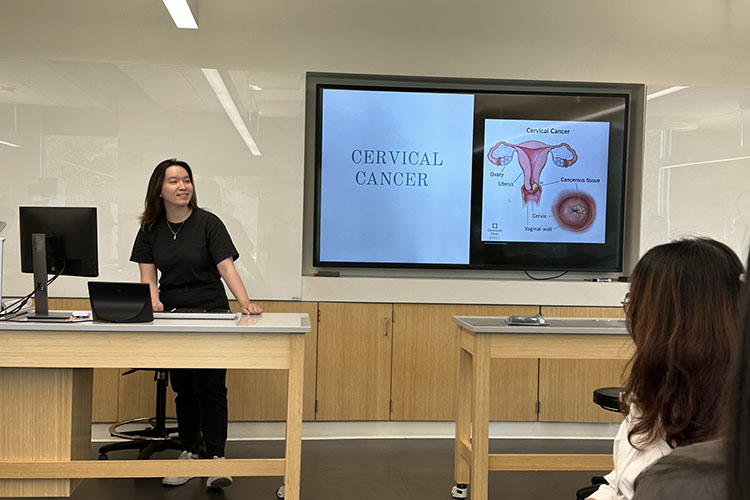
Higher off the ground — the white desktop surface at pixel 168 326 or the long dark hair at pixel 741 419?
the long dark hair at pixel 741 419

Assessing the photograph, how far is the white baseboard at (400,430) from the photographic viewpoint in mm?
5320

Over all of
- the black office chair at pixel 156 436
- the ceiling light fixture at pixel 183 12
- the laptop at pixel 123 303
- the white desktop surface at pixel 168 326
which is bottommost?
the black office chair at pixel 156 436

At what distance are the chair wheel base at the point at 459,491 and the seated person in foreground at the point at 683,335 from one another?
2732 millimetres

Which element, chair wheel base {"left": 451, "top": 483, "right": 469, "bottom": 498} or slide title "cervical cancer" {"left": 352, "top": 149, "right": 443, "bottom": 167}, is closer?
chair wheel base {"left": 451, "top": 483, "right": 469, "bottom": 498}

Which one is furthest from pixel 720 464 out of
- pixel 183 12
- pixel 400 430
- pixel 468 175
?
pixel 468 175

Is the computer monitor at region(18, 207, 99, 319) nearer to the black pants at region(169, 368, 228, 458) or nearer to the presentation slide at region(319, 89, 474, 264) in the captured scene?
the black pants at region(169, 368, 228, 458)

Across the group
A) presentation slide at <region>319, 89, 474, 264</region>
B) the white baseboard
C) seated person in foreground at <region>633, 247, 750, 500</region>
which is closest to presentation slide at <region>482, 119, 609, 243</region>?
presentation slide at <region>319, 89, 474, 264</region>

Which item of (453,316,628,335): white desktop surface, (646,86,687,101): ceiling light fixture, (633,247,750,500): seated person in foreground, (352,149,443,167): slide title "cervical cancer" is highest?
(646,86,687,101): ceiling light fixture

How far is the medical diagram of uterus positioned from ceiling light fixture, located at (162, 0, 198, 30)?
2301 mm

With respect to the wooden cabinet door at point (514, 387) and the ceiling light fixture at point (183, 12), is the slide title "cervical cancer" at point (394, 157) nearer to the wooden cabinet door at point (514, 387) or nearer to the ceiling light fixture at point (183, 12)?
the wooden cabinet door at point (514, 387)

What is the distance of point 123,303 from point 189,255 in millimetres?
790

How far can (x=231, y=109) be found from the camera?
17.3 feet

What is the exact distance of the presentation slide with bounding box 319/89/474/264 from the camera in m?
5.53

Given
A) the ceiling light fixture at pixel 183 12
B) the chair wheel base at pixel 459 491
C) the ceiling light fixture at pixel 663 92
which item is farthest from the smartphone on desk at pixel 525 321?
the ceiling light fixture at pixel 183 12
